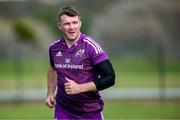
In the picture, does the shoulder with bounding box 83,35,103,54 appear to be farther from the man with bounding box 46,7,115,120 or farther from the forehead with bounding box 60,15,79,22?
the forehead with bounding box 60,15,79,22

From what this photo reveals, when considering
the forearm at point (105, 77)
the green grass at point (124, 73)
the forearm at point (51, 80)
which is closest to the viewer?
the forearm at point (105, 77)

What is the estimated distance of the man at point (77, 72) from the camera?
6586 mm

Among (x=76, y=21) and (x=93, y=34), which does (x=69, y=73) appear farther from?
(x=93, y=34)

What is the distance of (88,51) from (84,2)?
37328mm

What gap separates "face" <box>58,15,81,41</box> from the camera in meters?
6.64

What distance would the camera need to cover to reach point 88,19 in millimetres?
40781

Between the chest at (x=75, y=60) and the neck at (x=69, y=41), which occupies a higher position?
the neck at (x=69, y=41)

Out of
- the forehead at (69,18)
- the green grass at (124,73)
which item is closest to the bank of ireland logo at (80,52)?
the forehead at (69,18)

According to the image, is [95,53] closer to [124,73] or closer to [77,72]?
[77,72]

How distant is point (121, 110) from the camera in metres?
15.6

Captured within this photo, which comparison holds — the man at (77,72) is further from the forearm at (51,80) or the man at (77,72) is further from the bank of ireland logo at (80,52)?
the forearm at (51,80)

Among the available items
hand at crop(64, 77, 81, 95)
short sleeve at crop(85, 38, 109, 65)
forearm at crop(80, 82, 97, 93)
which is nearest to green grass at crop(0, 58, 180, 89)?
short sleeve at crop(85, 38, 109, 65)

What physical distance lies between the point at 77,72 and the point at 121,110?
8.98m

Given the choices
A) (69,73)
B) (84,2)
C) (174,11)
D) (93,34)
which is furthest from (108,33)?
(69,73)
